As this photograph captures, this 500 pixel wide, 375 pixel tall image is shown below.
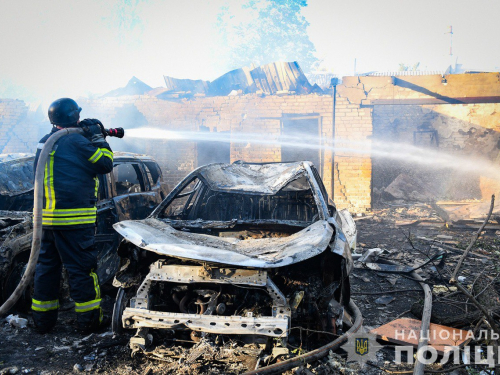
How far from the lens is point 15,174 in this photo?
4832 mm

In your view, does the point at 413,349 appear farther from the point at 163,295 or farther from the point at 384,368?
the point at 163,295

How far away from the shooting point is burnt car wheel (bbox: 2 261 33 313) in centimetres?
372

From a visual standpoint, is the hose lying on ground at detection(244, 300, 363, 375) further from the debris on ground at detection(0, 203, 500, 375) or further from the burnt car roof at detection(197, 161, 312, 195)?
the burnt car roof at detection(197, 161, 312, 195)

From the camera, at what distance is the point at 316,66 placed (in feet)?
115

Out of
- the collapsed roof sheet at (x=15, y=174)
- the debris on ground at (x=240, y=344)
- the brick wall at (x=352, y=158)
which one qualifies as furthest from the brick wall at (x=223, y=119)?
the collapsed roof sheet at (x=15, y=174)

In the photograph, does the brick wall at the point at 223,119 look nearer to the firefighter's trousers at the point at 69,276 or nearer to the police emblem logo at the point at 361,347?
the police emblem logo at the point at 361,347

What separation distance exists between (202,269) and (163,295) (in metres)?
0.54

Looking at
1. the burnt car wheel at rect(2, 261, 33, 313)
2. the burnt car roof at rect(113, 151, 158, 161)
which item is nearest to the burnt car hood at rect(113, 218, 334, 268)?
the burnt car wheel at rect(2, 261, 33, 313)

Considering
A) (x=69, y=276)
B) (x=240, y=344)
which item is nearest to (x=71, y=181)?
(x=69, y=276)

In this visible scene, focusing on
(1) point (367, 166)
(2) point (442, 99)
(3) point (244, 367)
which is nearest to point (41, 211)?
(3) point (244, 367)

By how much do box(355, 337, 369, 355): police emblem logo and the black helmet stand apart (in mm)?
3253

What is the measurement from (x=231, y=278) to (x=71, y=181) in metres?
1.77

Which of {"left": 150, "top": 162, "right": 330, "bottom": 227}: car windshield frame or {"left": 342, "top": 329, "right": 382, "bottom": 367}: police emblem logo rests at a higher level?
{"left": 150, "top": 162, "right": 330, "bottom": 227}: car windshield frame

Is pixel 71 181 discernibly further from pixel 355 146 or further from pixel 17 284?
pixel 355 146
